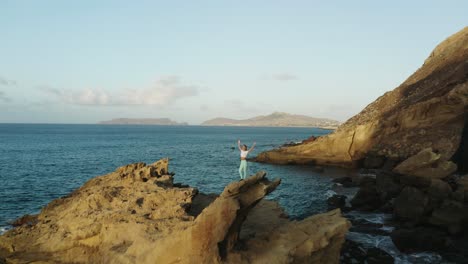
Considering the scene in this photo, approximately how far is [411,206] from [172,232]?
650 inches

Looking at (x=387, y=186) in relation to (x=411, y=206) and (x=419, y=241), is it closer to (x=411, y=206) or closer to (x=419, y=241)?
(x=411, y=206)

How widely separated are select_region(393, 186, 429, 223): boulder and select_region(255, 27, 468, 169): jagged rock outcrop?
1647 cm

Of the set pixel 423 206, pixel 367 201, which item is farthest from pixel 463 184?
pixel 367 201

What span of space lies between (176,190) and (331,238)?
726 cm

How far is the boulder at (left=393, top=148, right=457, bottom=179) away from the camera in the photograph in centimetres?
3014

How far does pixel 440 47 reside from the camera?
225 feet

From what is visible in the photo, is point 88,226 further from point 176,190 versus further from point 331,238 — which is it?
point 331,238

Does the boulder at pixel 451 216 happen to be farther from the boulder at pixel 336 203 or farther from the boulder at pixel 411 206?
the boulder at pixel 336 203

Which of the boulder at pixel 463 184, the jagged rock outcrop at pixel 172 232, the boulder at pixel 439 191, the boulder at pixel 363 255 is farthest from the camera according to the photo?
the boulder at pixel 463 184

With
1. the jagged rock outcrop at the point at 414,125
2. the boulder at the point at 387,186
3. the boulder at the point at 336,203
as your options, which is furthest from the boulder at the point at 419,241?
the jagged rock outcrop at the point at 414,125

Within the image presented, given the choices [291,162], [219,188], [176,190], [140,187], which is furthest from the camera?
[291,162]

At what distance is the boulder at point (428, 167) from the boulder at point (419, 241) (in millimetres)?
12442

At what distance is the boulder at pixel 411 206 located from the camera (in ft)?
72.3

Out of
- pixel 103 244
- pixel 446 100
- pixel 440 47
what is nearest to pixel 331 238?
pixel 103 244
